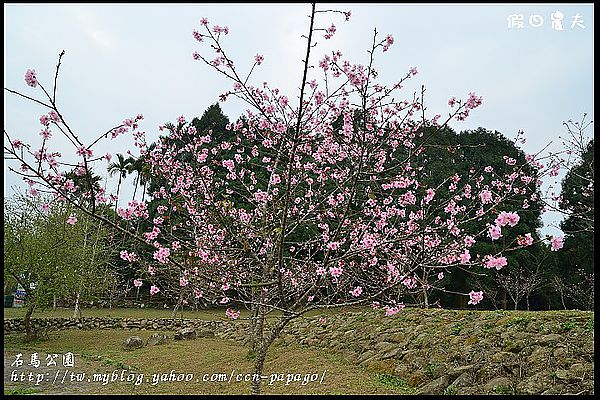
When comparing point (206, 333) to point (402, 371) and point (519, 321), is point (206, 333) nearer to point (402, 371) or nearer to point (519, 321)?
point (402, 371)

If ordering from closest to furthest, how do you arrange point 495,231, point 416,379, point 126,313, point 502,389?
point 495,231
point 502,389
point 416,379
point 126,313

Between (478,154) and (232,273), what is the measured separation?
1291 centimetres

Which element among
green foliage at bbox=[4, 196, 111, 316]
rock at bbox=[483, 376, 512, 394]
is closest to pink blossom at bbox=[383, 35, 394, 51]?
rock at bbox=[483, 376, 512, 394]

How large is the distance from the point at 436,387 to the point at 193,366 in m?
3.82

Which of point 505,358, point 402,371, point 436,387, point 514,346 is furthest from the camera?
point 402,371

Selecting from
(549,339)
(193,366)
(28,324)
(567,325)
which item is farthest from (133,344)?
(567,325)

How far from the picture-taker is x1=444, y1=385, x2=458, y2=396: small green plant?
4.69 meters

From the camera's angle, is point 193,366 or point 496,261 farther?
point 193,366

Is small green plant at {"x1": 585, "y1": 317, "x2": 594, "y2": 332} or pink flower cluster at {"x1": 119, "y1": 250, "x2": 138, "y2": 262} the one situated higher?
pink flower cluster at {"x1": 119, "y1": 250, "x2": 138, "y2": 262}

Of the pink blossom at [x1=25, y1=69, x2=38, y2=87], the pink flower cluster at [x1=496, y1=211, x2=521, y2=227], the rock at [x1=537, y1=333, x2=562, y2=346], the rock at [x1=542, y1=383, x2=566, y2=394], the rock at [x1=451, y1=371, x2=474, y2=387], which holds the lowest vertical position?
the rock at [x1=451, y1=371, x2=474, y2=387]

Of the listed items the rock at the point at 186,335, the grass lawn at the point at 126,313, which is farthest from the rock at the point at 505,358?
the grass lawn at the point at 126,313

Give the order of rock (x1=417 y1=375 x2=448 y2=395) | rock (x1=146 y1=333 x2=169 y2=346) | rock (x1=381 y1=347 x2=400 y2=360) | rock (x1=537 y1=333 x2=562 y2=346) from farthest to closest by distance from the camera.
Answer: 1. rock (x1=146 y1=333 x2=169 y2=346)
2. rock (x1=381 y1=347 x2=400 y2=360)
3. rock (x1=537 y1=333 x2=562 y2=346)
4. rock (x1=417 y1=375 x2=448 y2=395)

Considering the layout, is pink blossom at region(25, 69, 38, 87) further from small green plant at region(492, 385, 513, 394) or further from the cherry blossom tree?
small green plant at region(492, 385, 513, 394)

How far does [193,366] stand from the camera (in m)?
7.14
